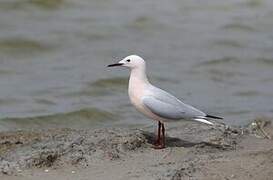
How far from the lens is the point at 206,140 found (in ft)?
21.8

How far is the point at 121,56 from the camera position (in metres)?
11.3

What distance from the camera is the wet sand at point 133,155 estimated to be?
17.8 ft

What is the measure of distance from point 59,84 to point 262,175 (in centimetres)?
502

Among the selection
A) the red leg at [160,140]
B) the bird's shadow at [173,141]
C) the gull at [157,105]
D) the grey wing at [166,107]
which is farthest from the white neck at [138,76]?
the bird's shadow at [173,141]

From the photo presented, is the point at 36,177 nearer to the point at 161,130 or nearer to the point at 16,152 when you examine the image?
the point at 16,152

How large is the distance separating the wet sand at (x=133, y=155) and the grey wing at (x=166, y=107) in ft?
0.88

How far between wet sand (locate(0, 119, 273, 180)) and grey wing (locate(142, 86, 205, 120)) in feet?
0.88

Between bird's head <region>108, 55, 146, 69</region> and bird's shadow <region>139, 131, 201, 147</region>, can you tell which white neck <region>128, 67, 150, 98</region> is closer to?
bird's head <region>108, 55, 146, 69</region>

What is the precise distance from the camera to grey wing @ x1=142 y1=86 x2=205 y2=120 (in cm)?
617

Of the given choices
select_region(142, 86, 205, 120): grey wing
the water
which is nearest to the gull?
select_region(142, 86, 205, 120): grey wing

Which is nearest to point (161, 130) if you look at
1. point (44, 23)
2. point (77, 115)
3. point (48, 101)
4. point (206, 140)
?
point (206, 140)

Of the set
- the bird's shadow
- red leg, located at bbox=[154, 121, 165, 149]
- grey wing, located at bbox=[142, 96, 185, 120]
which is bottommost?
the bird's shadow

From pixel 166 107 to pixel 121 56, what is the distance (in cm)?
516

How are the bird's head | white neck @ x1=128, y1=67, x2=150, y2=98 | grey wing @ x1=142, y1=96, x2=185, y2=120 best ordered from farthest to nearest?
the bird's head < white neck @ x1=128, y1=67, x2=150, y2=98 < grey wing @ x1=142, y1=96, x2=185, y2=120
